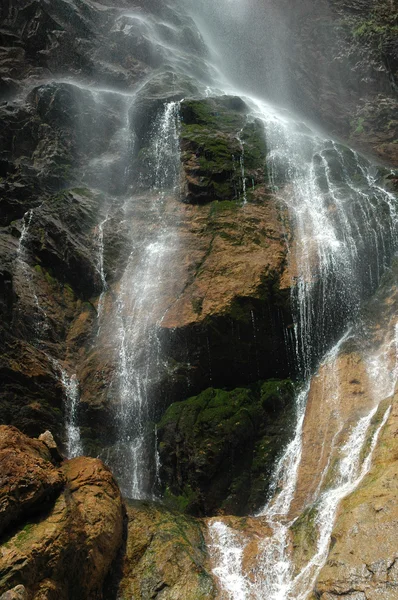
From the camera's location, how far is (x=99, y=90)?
23.9m

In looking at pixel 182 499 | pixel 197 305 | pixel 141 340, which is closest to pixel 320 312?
pixel 197 305

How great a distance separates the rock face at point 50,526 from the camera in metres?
6.20

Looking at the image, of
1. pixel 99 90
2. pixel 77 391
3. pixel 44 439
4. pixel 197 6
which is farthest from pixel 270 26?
pixel 44 439

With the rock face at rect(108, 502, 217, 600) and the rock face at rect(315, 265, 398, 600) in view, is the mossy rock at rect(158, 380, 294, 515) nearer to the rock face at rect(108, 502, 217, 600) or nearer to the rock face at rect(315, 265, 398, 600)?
the rock face at rect(108, 502, 217, 600)

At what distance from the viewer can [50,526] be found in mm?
6723

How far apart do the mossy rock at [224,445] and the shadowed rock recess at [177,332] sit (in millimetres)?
45

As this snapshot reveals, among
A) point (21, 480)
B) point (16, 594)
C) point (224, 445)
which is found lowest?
point (16, 594)

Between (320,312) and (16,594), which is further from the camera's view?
(320,312)

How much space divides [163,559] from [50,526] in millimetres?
2103

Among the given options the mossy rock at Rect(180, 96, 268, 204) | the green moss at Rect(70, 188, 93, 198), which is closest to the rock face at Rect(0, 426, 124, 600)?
the mossy rock at Rect(180, 96, 268, 204)

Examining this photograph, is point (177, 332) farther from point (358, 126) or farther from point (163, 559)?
point (358, 126)

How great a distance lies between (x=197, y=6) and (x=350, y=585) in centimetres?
3740

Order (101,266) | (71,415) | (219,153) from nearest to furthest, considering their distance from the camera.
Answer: (71,415) → (101,266) → (219,153)

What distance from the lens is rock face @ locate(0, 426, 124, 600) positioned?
620 centimetres
